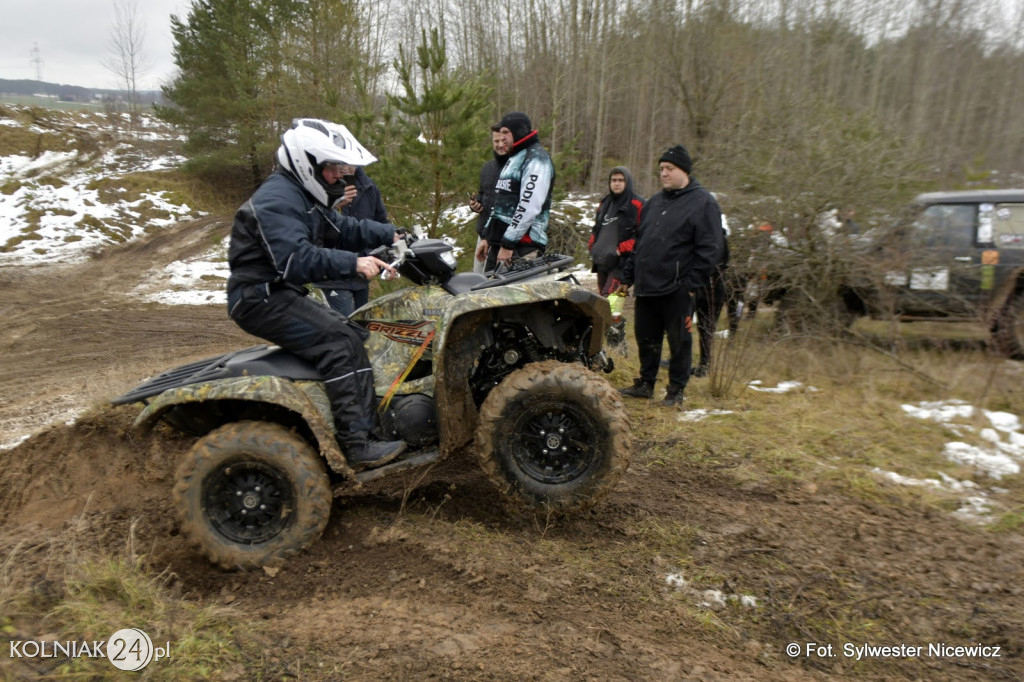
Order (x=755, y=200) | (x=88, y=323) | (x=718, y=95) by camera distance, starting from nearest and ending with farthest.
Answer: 1. (x=755, y=200)
2. (x=88, y=323)
3. (x=718, y=95)

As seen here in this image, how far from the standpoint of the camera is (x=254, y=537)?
11.1 feet

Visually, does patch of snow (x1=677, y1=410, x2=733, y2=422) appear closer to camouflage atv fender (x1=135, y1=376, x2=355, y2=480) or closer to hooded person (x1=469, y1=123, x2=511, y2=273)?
hooded person (x1=469, y1=123, x2=511, y2=273)

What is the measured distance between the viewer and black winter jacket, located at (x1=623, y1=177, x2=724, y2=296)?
5457mm

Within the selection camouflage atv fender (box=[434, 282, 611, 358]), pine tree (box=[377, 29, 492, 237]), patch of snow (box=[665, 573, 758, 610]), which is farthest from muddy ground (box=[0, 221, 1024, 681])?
pine tree (box=[377, 29, 492, 237])

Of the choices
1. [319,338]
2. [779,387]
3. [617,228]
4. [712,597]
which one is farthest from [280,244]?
[779,387]

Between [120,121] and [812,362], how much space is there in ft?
135

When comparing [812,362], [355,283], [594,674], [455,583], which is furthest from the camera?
[812,362]

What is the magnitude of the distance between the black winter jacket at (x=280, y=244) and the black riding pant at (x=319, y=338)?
0.27 ft

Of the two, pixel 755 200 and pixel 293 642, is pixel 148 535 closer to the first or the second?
pixel 293 642

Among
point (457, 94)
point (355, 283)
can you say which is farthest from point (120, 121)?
point (355, 283)

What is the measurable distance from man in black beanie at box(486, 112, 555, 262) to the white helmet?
1882 millimetres

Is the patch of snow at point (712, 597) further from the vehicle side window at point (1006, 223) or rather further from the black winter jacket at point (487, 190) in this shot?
the vehicle side window at point (1006, 223)

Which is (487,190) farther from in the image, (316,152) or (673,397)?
(316,152)

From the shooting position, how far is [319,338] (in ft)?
11.3
